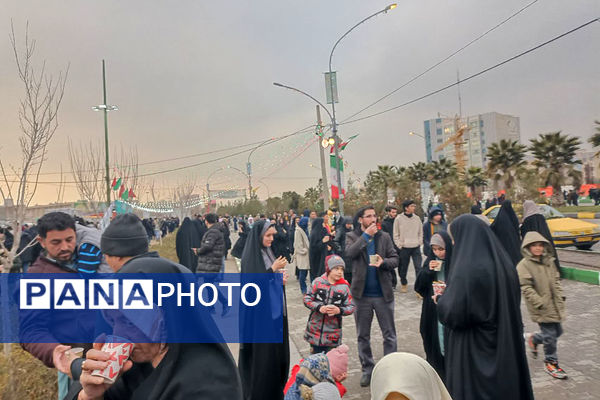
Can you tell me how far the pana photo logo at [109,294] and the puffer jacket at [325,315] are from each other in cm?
63

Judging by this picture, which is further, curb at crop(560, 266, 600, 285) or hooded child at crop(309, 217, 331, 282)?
hooded child at crop(309, 217, 331, 282)

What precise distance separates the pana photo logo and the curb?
747 centimetres

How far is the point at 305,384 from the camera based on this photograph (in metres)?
2.79

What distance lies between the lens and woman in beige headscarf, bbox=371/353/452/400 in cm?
200

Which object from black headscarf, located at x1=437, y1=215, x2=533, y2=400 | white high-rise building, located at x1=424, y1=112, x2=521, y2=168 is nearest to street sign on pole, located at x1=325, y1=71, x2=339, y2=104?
black headscarf, located at x1=437, y1=215, x2=533, y2=400

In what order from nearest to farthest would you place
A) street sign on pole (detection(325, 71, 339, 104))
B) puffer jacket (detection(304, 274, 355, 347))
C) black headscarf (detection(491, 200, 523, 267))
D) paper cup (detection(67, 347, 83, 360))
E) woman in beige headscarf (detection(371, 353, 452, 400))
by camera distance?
woman in beige headscarf (detection(371, 353, 452, 400)), paper cup (detection(67, 347, 83, 360)), puffer jacket (detection(304, 274, 355, 347)), black headscarf (detection(491, 200, 523, 267)), street sign on pole (detection(325, 71, 339, 104))

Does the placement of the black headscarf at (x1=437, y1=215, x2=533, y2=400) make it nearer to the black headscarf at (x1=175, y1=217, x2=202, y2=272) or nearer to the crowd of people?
the crowd of people

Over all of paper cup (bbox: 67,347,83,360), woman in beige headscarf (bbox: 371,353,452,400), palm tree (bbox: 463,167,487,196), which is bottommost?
woman in beige headscarf (bbox: 371,353,452,400)

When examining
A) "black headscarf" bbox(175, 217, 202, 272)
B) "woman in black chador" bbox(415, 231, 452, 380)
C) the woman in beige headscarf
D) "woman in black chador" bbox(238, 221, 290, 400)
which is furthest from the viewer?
"black headscarf" bbox(175, 217, 202, 272)

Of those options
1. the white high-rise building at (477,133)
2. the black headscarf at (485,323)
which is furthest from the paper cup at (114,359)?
the white high-rise building at (477,133)

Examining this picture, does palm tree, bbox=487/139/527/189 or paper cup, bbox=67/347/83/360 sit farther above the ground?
palm tree, bbox=487/139/527/189

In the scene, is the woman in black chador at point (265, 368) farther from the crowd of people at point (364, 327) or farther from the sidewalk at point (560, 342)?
the sidewalk at point (560, 342)

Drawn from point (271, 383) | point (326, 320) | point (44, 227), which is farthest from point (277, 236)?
point (44, 227)

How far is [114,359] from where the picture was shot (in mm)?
1501
